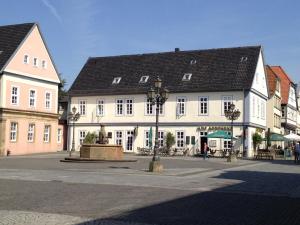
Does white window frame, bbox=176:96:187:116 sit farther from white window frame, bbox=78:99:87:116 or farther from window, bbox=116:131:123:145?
white window frame, bbox=78:99:87:116

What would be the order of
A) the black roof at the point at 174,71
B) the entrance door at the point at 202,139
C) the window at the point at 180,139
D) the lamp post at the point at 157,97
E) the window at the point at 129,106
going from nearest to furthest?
the lamp post at the point at 157,97
the entrance door at the point at 202,139
the black roof at the point at 174,71
the window at the point at 180,139
the window at the point at 129,106

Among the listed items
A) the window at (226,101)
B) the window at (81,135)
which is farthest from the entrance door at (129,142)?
the window at (226,101)

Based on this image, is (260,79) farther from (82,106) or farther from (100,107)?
(82,106)

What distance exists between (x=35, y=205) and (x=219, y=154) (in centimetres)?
4159

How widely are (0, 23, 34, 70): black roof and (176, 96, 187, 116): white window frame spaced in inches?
653

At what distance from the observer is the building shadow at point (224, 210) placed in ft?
36.0

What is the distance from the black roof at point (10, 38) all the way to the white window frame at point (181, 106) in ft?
54.4

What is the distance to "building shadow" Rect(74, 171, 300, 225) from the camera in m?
11.0

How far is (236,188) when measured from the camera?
18.8m

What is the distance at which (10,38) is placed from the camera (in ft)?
168

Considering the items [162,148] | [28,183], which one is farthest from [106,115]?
[28,183]

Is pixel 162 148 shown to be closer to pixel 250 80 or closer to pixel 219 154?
pixel 219 154

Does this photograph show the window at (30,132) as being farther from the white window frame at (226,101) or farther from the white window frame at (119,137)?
the white window frame at (226,101)

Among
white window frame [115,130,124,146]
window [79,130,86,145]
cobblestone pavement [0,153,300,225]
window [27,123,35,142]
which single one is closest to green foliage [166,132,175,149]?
white window frame [115,130,124,146]
